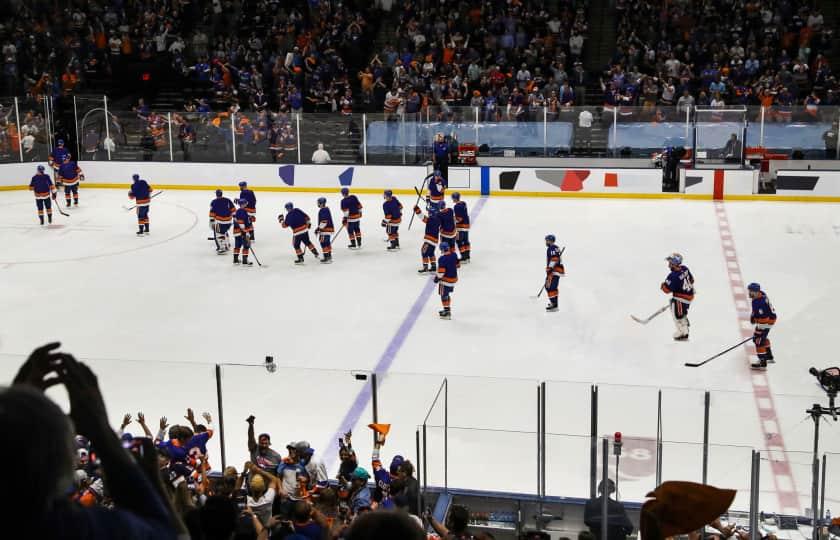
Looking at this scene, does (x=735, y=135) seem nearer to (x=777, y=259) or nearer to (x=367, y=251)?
(x=777, y=259)

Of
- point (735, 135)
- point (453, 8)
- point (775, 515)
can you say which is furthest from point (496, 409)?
point (453, 8)

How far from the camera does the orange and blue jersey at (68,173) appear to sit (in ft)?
64.7

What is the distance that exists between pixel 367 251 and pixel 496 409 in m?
9.68

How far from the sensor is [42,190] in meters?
18.3

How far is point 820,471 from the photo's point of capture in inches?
241

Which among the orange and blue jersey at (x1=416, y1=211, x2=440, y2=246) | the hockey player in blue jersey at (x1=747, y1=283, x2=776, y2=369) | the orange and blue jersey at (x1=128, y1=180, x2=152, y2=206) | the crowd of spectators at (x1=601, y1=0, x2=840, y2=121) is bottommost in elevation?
the hockey player in blue jersey at (x1=747, y1=283, x2=776, y2=369)

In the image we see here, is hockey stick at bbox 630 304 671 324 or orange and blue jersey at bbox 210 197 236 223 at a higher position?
orange and blue jersey at bbox 210 197 236 223

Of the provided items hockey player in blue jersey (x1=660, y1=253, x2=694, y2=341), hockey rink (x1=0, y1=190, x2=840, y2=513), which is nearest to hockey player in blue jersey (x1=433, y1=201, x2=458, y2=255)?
hockey rink (x1=0, y1=190, x2=840, y2=513)

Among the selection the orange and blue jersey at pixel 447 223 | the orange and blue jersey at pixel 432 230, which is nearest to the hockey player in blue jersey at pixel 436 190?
the orange and blue jersey at pixel 432 230

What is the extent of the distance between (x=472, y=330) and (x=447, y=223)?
2457mm

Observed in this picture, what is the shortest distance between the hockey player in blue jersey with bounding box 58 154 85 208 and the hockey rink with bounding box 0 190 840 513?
0.43 meters

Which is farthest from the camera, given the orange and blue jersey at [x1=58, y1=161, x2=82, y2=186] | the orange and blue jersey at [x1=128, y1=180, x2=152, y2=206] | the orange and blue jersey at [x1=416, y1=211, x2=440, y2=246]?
the orange and blue jersey at [x1=58, y1=161, x2=82, y2=186]

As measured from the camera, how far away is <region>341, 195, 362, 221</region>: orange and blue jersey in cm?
1628

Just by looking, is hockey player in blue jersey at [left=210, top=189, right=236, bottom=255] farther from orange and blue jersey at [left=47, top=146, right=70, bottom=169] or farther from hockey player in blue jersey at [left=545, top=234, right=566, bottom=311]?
hockey player in blue jersey at [left=545, top=234, right=566, bottom=311]
